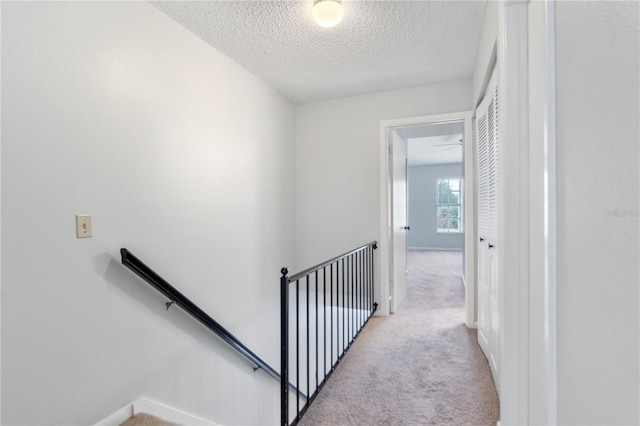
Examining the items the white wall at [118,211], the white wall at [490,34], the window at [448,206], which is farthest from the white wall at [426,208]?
the white wall at [118,211]

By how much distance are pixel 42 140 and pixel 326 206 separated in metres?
2.65

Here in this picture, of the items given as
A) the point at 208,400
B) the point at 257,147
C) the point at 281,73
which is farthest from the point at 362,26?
the point at 208,400

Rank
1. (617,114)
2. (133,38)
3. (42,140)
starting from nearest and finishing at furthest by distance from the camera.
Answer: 1. (617,114)
2. (42,140)
3. (133,38)

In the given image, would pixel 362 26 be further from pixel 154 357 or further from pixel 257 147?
pixel 154 357

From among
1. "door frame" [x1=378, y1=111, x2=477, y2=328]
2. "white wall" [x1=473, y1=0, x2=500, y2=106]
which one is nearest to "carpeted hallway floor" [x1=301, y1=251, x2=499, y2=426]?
"door frame" [x1=378, y1=111, x2=477, y2=328]

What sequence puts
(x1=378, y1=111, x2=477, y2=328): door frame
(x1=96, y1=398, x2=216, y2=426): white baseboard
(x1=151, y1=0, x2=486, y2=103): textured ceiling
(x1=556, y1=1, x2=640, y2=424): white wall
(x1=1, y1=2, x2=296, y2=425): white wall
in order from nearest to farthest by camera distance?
(x1=556, y1=1, x2=640, y2=424): white wall, (x1=1, y1=2, x2=296, y2=425): white wall, (x1=96, y1=398, x2=216, y2=426): white baseboard, (x1=151, y1=0, x2=486, y2=103): textured ceiling, (x1=378, y1=111, x2=477, y2=328): door frame

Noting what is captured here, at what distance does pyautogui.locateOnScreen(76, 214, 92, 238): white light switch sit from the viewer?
5.20 feet

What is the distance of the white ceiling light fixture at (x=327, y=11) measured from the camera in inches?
73.0

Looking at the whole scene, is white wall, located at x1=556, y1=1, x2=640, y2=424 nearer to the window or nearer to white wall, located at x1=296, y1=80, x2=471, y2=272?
white wall, located at x1=296, y1=80, x2=471, y2=272

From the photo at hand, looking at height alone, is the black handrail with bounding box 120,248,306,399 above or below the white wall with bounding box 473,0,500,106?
below

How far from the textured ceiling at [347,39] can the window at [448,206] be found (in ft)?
20.1

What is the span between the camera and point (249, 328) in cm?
296

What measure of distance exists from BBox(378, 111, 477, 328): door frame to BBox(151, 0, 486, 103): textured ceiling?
387 millimetres

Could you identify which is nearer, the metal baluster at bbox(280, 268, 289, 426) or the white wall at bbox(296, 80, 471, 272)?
the metal baluster at bbox(280, 268, 289, 426)
